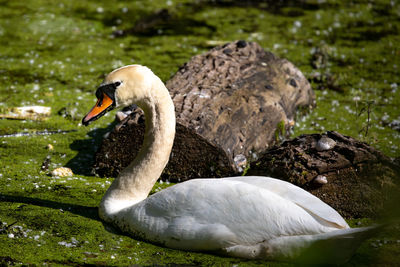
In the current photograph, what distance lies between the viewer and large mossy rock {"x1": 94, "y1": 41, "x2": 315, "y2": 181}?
4.36 metres

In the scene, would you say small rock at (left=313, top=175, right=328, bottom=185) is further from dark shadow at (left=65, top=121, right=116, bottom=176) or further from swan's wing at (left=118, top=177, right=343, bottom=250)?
dark shadow at (left=65, top=121, right=116, bottom=176)

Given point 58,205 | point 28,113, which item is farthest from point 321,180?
point 28,113

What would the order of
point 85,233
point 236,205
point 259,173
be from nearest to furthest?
point 236,205, point 85,233, point 259,173

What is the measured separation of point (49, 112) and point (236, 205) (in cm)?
369

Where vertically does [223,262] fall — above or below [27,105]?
above

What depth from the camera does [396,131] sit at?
19.2 feet

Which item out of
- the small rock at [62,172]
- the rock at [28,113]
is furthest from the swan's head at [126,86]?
the rock at [28,113]

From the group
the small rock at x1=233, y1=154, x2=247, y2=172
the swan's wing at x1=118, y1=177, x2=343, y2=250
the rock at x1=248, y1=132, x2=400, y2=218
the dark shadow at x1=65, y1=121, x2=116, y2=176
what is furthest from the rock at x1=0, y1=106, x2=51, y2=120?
the swan's wing at x1=118, y1=177, x2=343, y2=250

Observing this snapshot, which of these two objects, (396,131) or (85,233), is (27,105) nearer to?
(85,233)

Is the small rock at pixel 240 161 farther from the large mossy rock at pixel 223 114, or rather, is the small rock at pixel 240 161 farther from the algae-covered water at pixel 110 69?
the algae-covered water at pixel 110 69

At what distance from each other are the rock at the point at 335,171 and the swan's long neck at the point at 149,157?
949 millimetres

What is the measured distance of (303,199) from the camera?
3137 millimetres

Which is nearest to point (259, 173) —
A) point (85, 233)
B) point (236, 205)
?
point (236, 205)

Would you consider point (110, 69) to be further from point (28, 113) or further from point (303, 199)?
point (303, 199)
